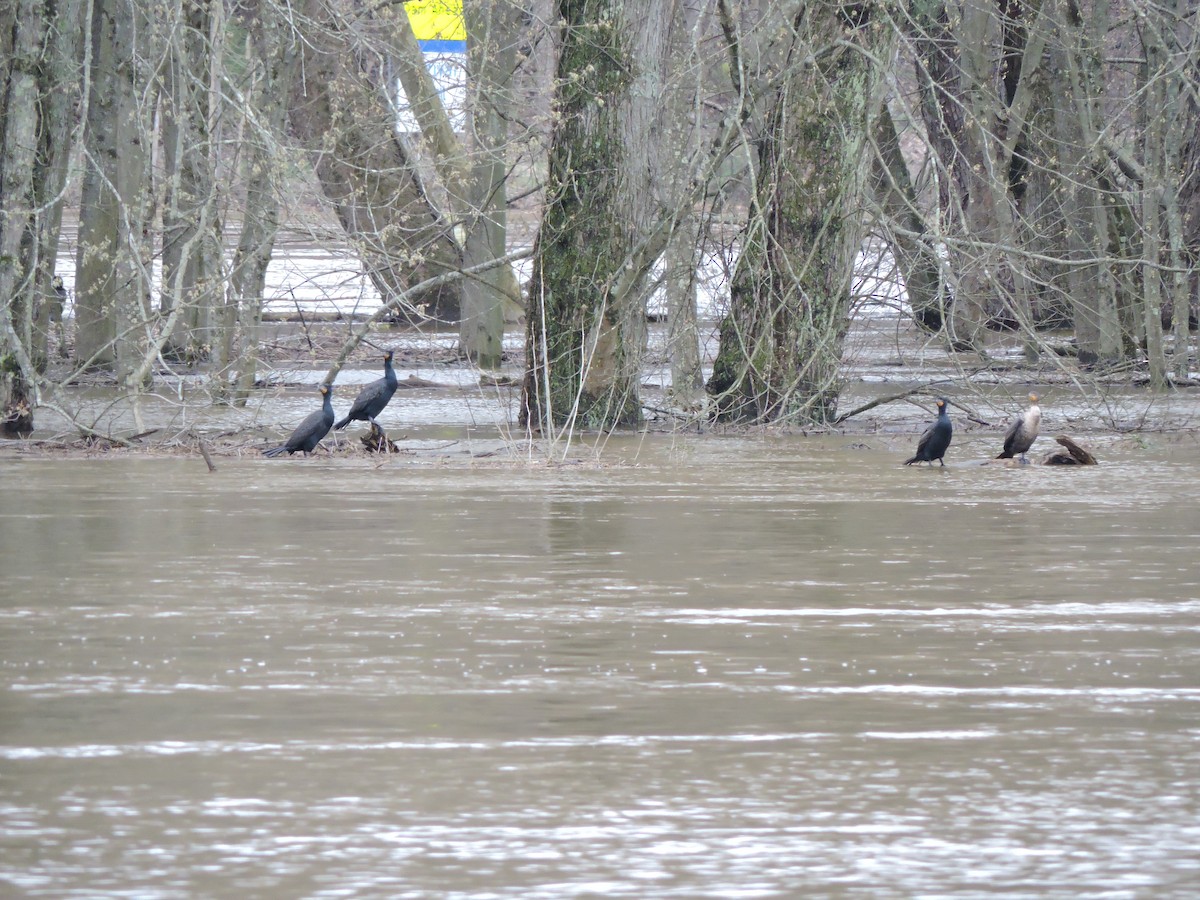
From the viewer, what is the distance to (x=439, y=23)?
107ft

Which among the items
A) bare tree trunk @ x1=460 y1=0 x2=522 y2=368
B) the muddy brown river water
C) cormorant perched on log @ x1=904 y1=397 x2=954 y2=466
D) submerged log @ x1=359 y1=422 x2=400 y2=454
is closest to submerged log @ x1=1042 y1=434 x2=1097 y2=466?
cormorant perched on log @ x1=904 y1=397 x2=954 y2=466

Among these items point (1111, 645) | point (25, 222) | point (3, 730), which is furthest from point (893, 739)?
point (25, 222)

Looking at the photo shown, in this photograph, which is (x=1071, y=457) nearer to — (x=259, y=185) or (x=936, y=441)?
(x=936, y=441)

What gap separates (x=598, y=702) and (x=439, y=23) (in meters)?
27.5

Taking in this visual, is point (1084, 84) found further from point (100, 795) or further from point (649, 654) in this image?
point (100, 795)

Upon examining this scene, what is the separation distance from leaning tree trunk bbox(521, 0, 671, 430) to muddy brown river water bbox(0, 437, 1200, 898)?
5779mm

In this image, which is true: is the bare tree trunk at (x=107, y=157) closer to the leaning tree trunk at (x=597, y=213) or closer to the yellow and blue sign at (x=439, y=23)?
the yellow and blue sign at (x=439, y=23)

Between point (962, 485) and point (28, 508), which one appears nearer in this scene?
point (28, 508)

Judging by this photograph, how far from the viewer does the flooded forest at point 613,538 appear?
477cm

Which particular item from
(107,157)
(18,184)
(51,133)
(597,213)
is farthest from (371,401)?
(107,157)

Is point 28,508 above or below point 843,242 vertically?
below

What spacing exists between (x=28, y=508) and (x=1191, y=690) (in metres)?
6.72

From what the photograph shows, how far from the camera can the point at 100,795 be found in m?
4.99

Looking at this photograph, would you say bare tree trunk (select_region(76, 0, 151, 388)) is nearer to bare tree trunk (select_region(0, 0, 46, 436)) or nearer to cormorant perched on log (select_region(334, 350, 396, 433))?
bare tree trunk (select_region(0, 0, 46, 436))
